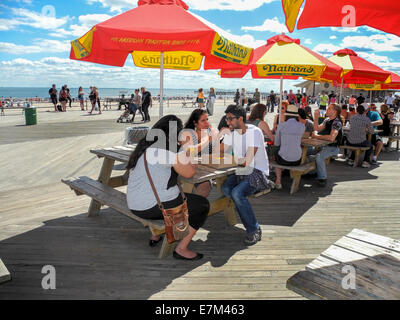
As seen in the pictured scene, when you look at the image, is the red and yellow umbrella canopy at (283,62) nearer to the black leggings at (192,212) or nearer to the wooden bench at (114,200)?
the black leggings at (192,212)

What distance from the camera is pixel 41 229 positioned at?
12.6 feet

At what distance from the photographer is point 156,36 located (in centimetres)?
339

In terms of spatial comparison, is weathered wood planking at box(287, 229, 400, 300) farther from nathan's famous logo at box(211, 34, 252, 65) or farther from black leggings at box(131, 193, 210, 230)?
nathan's famous logo at box(211, 34, 252, 65)

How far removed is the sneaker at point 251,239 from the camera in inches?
139

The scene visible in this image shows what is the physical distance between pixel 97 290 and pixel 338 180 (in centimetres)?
521

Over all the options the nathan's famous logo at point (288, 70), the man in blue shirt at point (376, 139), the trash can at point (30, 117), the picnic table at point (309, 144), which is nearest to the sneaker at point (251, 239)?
the picnic table at point (309, 144)

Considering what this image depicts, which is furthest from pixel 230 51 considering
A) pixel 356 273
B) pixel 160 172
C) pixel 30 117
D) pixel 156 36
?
pixel 30 117

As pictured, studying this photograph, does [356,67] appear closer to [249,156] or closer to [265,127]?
[265,127]

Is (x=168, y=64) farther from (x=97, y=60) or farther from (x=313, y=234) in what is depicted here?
(x=313, y=234)

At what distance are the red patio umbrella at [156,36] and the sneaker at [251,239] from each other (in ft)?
6.94

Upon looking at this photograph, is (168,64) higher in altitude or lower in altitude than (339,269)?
higher

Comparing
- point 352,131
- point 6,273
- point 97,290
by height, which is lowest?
point 97,290

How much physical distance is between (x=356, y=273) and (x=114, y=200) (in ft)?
8.20

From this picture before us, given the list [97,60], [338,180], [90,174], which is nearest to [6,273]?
[97,60]
